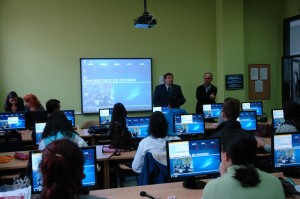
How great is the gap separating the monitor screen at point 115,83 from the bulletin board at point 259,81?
267 centimetres

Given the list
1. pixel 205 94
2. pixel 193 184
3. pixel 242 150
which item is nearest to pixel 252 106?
pixel 205 94

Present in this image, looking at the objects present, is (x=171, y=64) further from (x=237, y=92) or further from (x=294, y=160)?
(x=294, y=160)

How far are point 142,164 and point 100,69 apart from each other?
15.2 ft

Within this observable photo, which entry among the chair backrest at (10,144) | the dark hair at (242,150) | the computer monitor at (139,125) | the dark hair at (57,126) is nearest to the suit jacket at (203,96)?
the computer monitor at (139,125)

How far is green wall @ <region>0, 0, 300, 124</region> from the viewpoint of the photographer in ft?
24.6

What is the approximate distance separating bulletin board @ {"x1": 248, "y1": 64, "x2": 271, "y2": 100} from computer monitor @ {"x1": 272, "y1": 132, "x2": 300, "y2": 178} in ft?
19.3

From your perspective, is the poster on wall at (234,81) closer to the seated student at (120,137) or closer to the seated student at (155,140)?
the seated student at (120,137)

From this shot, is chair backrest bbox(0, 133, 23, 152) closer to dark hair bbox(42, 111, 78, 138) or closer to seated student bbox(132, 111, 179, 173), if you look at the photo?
dark hair bbox(42, 111, 78, 138)

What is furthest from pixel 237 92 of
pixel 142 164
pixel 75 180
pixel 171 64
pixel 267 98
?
pixel 75 180

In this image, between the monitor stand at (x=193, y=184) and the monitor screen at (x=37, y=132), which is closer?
the monitor stand at (x=193, y=184)

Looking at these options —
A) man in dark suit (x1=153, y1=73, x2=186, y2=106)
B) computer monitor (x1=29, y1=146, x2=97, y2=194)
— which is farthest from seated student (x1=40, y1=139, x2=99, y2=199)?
man in dark suit (x1=153, y1=73, x2=186, y2=106)

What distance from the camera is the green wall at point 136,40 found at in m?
7.49

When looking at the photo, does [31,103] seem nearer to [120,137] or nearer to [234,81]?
[120,137]

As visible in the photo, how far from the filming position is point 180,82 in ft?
28.0
